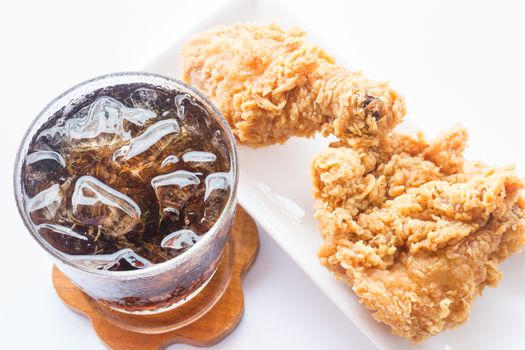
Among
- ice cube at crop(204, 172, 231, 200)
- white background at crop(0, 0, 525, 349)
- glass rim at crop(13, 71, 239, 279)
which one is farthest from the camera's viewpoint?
white background at crop(0, 0, 525, 349)

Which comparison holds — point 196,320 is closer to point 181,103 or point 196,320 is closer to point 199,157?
point 199,157

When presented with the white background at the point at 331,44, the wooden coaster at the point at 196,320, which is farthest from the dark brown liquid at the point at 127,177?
the white background at the point at 331,44

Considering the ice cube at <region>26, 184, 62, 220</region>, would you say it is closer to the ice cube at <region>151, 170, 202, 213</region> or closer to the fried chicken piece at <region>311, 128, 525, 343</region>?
the ice cube at <region>151, 170, 202, 213</region>

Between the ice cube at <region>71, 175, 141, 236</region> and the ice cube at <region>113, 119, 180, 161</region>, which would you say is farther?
the ice cube at <region>113, 119, 180, 161</region>

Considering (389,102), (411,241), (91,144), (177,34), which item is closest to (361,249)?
(411,241)

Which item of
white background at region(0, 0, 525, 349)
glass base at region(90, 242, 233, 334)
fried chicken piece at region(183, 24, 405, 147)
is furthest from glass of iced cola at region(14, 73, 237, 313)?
white background at region(0, 0, 525, 349)

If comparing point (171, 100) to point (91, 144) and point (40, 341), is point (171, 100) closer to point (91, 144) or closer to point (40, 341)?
point (91, 144)
